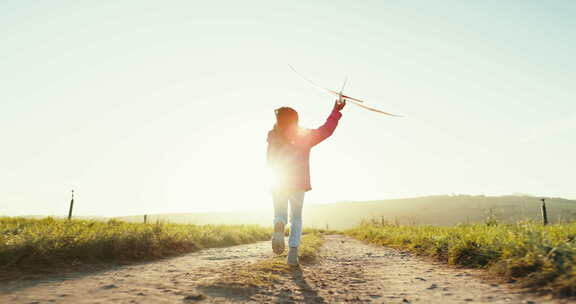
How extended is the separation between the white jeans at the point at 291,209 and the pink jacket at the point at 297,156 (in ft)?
0.42

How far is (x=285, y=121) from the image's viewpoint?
5.57 m

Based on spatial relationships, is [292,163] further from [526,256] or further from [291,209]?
[526,256]

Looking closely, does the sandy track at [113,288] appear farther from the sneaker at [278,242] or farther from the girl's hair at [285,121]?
the girl's hair at [285,121]

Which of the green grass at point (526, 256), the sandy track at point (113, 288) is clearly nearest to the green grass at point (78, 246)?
the sandy track at point (113, 288)

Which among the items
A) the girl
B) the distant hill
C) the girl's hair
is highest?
the girl's hair

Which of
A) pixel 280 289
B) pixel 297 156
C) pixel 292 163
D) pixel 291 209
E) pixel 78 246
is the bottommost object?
pixel 280 289

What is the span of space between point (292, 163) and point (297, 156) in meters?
0.14

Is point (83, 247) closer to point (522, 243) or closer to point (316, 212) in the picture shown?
point (522, 243)

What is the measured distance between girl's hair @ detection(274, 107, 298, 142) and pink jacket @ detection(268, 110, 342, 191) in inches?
3.6

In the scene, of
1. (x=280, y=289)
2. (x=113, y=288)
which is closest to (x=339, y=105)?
(x=280, y=289)

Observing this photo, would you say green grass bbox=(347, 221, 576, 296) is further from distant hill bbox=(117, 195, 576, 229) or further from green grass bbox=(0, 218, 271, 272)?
distant hill bbox=(117, 195, 576, 229)

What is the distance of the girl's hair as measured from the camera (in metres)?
5.55

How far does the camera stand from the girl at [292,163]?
5336mm

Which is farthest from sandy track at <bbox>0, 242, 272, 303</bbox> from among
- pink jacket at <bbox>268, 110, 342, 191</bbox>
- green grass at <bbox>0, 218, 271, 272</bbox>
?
pink jacket at <bbox>268, 110, 342, 191</bbox>
